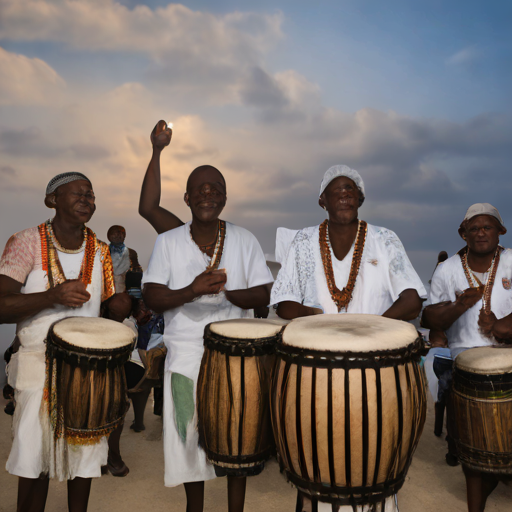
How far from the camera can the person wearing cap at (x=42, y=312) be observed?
108 inches

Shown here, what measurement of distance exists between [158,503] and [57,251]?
6.56ft

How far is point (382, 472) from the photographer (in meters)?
2.13

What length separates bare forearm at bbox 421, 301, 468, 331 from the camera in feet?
12.5

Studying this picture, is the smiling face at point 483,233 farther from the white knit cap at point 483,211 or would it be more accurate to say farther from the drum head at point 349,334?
the drum head at point 349,334

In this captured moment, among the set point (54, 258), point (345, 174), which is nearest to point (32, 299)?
point (54, 258)

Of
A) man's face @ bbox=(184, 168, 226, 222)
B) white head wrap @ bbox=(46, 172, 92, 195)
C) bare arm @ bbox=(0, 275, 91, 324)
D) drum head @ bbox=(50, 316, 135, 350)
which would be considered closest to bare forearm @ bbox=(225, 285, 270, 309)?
man's face @ bbox=(184, 168, 226, 222)

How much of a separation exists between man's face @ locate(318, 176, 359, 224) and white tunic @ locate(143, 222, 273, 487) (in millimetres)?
623

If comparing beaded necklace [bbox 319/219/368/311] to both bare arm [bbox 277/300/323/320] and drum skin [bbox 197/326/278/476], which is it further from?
drum skin [bbox 197/326/278/476]

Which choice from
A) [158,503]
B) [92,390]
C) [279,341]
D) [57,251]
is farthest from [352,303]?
[158,503]

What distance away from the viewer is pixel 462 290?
3986 millimetres

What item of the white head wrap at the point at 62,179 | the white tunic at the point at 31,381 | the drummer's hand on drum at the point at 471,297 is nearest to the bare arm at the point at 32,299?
the white tunic at the point at 31,381

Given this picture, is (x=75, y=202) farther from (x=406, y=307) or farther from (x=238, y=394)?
(x=406, y=307)

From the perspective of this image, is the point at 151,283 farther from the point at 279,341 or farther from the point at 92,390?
the point at 279,341

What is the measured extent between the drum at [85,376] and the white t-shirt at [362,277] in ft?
3.26
